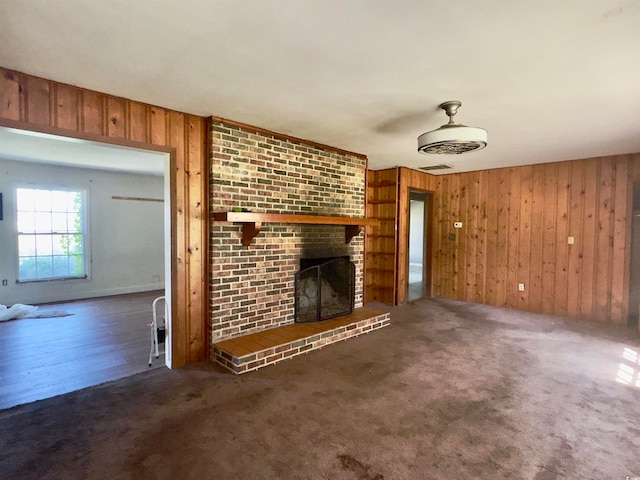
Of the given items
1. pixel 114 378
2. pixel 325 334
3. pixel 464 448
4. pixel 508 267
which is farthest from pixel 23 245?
pixel 508 267

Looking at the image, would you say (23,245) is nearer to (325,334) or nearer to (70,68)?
(70,68)

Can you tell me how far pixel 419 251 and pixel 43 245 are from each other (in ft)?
29.8

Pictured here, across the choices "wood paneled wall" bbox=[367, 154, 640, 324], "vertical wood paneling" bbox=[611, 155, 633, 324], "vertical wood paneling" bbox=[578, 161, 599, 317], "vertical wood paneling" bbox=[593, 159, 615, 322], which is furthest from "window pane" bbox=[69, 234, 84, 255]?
"vertical wood paneling" bbox=[611, 155, 633, 324]

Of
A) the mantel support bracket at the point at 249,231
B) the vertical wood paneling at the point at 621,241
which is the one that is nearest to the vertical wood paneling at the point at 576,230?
the vertical wood paneling at the point at 621,241

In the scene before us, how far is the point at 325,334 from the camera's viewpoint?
3.68 m

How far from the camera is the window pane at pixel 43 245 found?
5.91m

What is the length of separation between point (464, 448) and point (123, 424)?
2.14m

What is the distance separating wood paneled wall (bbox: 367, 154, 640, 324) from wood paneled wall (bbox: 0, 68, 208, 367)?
3.37 metres

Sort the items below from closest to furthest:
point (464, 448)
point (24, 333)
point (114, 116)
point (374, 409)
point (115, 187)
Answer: point (464, 448) < point (374, 409) < point (114, 116) < point (24, 333) < point (115, 187)

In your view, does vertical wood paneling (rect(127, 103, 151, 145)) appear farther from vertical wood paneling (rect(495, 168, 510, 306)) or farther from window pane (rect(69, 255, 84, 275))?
vertical wood paneling (rect(495, 168, 510, 306))

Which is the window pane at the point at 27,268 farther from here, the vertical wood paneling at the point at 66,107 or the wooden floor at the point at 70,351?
the vertical wood paneling at the point at 66,107

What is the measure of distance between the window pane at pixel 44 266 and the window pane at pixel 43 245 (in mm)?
104

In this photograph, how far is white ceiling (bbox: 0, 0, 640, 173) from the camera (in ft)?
5.35

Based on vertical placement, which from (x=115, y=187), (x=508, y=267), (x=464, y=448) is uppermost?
(x=115, y=187)
